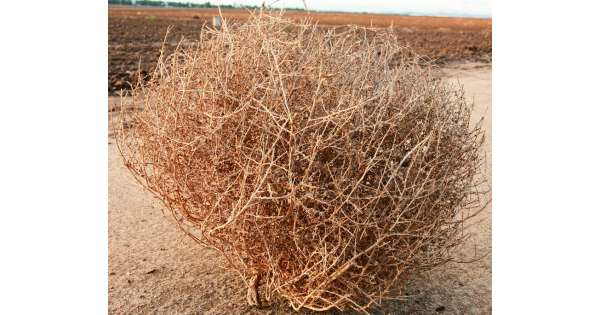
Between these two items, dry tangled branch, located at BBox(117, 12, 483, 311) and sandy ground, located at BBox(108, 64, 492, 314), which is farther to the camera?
sandy ground, located at BBox(108, 64, 492, 314)

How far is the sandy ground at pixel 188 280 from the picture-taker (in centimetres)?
337

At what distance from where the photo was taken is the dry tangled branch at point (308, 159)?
7.64 ft

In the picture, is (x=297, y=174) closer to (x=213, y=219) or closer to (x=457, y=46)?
(x=213, y=219)

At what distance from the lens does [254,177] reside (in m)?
2.44

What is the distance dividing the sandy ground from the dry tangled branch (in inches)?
25.0

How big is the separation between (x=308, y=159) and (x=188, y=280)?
1735mm

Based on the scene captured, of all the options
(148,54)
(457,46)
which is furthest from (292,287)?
(457,46)

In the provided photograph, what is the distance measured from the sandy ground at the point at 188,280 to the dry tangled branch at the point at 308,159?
0.64 m

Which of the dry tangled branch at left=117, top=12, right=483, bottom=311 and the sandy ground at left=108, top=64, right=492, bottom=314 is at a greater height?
the dry tangled branch at left=117, top=12, right=483, bottom=311

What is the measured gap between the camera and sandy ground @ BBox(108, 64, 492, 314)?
3.37 metres

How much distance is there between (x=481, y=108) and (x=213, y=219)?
7.69m

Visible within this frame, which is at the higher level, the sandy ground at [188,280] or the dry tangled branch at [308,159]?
the dry tangled branch at [308,159]

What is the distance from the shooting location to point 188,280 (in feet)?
11.9

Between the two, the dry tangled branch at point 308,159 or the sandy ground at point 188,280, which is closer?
the dry tangled branch at point 308,159
